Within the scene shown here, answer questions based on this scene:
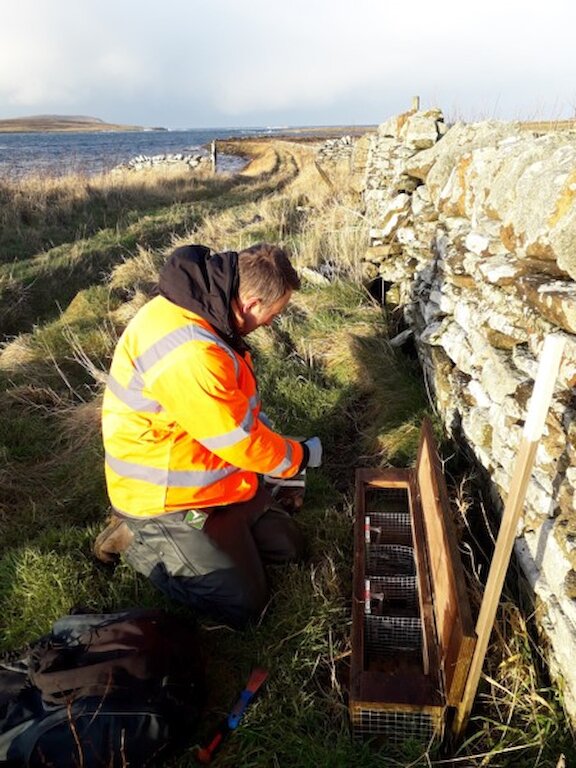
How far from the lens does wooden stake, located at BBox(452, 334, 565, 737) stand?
1.54 meters

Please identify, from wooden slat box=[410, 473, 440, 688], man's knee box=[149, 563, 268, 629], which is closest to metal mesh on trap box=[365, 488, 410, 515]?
wooden slat box=[410, 473, 440, 688]

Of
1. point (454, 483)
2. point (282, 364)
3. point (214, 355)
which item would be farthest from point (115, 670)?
point (282, 364)

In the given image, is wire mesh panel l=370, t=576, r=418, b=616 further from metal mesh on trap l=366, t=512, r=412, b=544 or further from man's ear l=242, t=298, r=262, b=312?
man's ear l=242, t=298, r=262, b=312

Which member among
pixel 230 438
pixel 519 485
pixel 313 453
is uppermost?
pixel 519 485

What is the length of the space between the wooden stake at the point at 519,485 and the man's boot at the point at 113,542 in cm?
196

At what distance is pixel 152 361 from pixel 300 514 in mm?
Answer: 1619

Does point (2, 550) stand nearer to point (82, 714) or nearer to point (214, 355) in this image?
point (82, 714)

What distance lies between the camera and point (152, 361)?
2641 millimetres

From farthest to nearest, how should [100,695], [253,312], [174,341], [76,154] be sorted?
[76,154]
[253,312]
[174,341]
[100,695]

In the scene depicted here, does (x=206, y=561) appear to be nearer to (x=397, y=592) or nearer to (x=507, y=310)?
(x=397, y=592)

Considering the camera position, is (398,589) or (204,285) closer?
(204,285)

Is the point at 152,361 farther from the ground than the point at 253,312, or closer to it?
closer to it

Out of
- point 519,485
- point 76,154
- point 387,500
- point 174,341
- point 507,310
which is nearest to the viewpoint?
point 519,485

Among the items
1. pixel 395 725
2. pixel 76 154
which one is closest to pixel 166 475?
pixel 395 725
